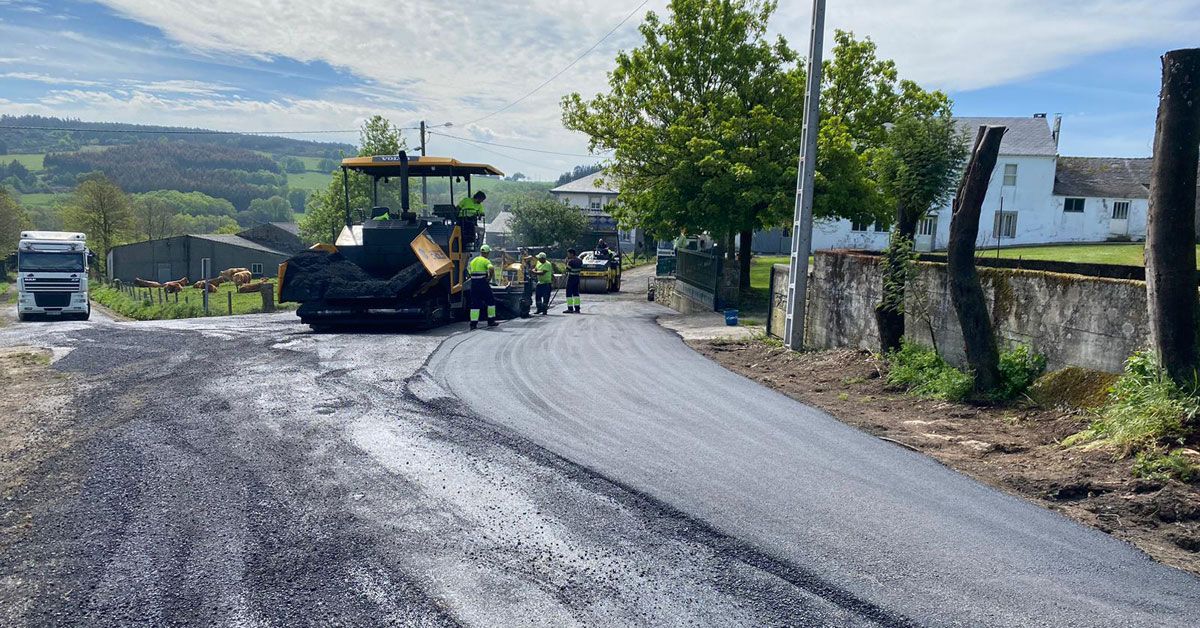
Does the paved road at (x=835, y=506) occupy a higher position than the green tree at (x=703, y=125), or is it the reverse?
the green tree at (x=703, y=125)

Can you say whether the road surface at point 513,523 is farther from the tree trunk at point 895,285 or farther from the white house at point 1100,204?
the white house at point 1100,204

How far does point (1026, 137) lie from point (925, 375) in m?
38.9

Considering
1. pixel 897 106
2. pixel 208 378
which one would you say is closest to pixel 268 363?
pixel 208 378

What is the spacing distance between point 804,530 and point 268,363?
7565mm

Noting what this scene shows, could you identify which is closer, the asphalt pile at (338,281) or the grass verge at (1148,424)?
the grass verge at (1148,424)

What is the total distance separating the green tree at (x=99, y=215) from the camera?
56.1 meters

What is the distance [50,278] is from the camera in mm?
23031

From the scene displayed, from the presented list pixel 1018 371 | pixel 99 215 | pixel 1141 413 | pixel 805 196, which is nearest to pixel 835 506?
pixel 1141 413

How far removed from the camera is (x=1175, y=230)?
21.4 feet

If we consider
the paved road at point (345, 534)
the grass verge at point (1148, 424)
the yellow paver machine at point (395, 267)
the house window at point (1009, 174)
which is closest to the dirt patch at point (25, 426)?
the paved road at point (345, 534)

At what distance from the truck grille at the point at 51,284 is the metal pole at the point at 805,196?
2125 centimetres

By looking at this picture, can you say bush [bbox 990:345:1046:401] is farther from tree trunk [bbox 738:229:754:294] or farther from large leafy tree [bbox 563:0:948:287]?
tree trunk [bbox 738:229:754:294]

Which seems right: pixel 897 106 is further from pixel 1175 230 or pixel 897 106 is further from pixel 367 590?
Result: pixel 367 590

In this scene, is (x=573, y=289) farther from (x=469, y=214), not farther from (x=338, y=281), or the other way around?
(x=338, y=281)
